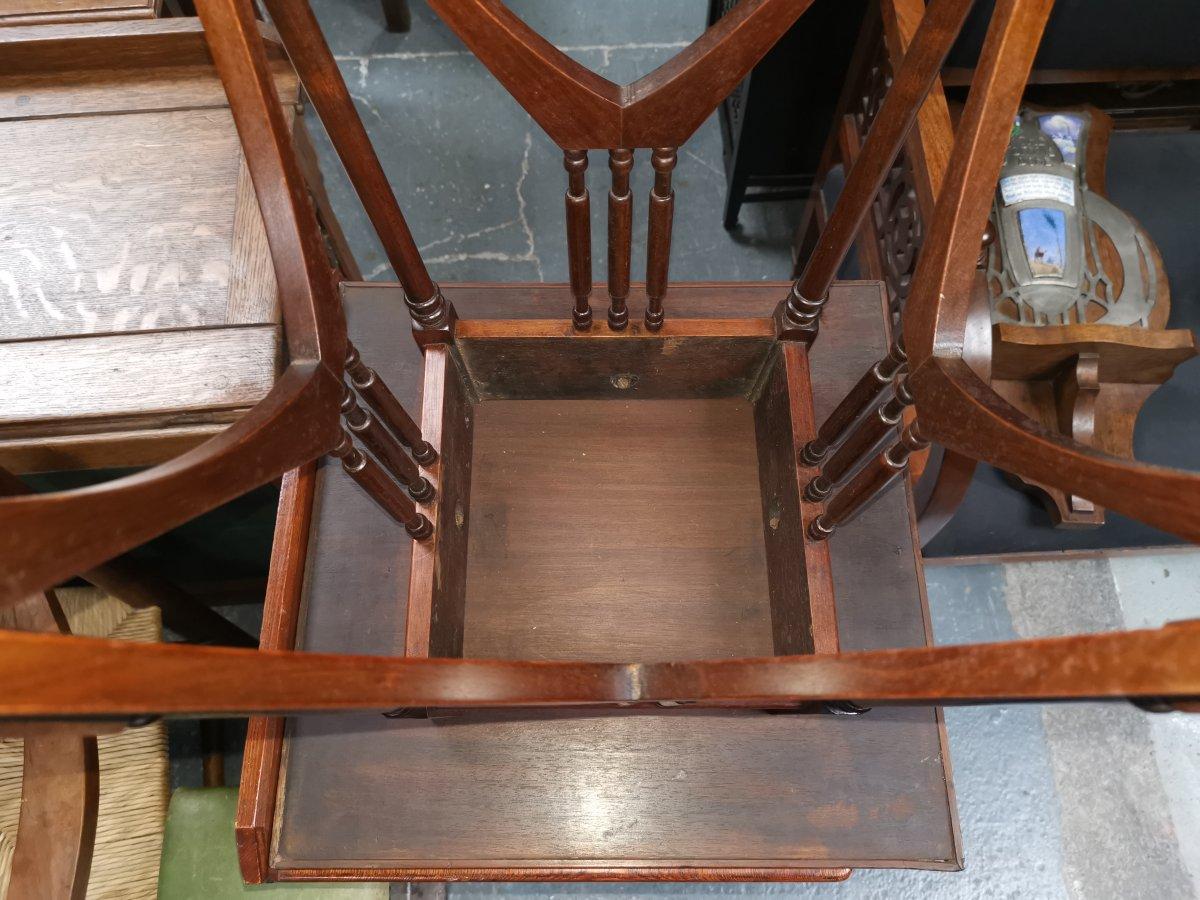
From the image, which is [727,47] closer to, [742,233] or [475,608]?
[475,608]

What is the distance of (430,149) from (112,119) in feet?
3.25

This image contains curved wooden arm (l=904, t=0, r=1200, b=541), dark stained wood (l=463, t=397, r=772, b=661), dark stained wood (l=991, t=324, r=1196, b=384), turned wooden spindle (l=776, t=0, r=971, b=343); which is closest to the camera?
curved wooden arm (l=904, t=0, r=1200, b=541)

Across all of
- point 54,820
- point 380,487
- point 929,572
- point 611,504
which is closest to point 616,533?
point 611,504

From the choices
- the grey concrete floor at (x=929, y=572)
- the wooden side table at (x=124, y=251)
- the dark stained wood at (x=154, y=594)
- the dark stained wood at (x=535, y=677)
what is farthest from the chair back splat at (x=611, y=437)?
the grey concrete floor at (x=929, y=572)

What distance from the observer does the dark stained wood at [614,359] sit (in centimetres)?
99

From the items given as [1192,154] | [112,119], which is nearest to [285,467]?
[112,119]

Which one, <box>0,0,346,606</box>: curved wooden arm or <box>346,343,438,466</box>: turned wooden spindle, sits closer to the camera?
<box>0,0,346,606</box>: curved wooden arm

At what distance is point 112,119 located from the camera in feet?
3.60

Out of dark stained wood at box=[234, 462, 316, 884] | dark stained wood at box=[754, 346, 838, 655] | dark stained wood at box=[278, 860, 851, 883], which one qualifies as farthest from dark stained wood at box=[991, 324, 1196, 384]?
dark stained wood at box=[234, 462, 316, 884]

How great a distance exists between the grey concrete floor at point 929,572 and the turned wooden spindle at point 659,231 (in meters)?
0.96

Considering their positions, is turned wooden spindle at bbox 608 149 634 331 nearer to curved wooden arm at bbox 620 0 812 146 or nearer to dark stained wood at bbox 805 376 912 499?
curved wooden arm at bbox 620 0 812 146

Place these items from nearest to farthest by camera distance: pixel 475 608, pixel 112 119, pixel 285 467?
pixel 285 467 → pixel 475 608 → pixel 112 119

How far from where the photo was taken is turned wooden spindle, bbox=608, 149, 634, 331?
31.2 inches

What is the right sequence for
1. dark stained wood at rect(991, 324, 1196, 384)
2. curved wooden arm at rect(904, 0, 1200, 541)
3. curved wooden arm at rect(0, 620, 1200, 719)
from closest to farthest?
curved wooden arm at rect(0, 620, 1200, 719), curved wooden arm at rect(904, 0, 1200, 541), dark stained wood at rect(991, 324, 1196, 384)
